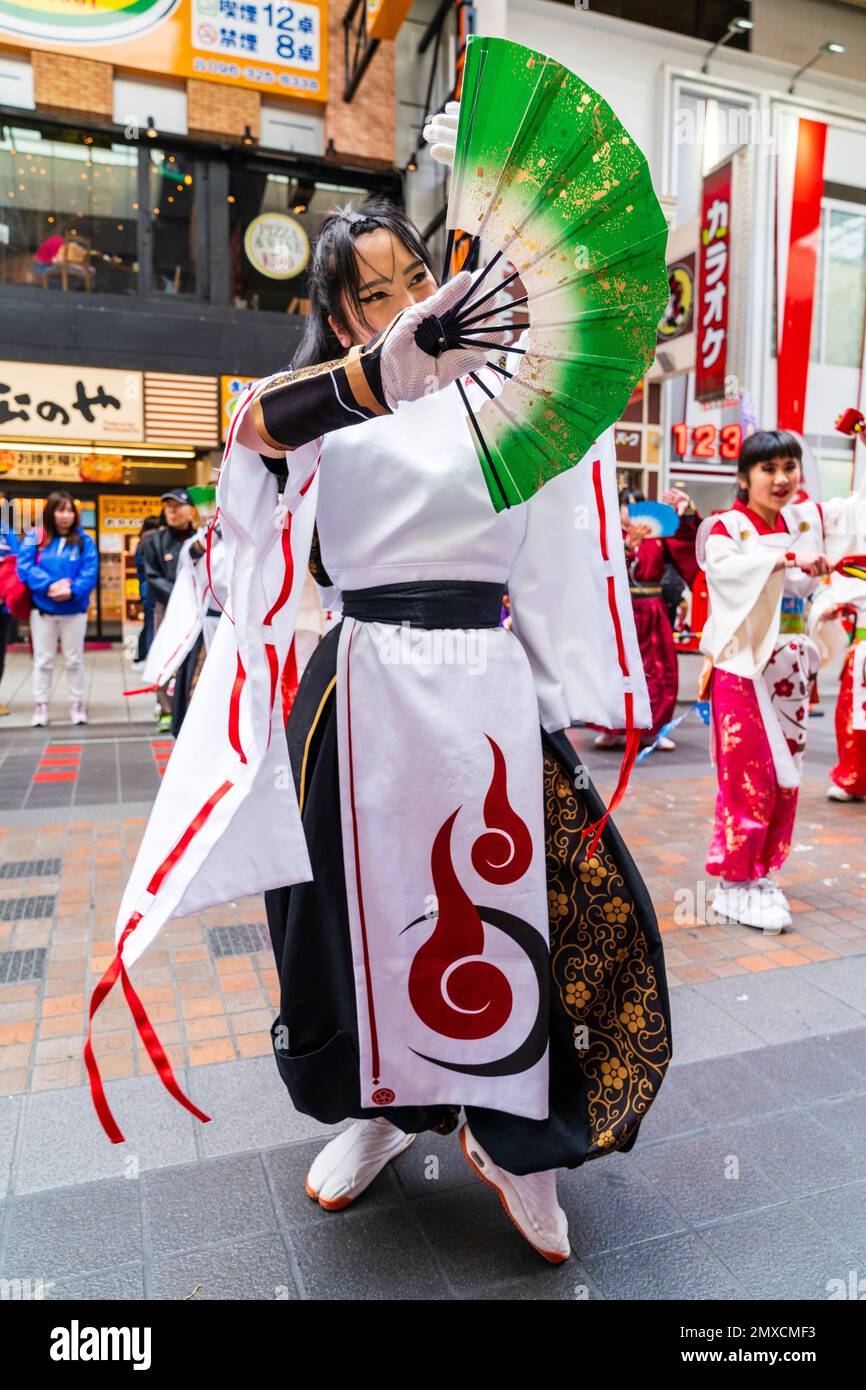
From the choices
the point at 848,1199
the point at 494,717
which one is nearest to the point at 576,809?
the point at 494,717

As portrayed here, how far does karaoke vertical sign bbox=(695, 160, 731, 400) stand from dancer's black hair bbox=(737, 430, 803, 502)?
255 inches

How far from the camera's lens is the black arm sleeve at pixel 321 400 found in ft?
3.82

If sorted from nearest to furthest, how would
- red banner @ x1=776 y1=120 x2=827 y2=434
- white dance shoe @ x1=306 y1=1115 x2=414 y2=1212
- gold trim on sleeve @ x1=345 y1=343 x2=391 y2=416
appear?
gold trim on sleeve @ x1=345 y1=343 x2=391 y2=416, white dance shoe @ x1=306 y1=1115 x2=414 y2=1212, red banner @ x1=776 y1=120 x2=827 y2=434

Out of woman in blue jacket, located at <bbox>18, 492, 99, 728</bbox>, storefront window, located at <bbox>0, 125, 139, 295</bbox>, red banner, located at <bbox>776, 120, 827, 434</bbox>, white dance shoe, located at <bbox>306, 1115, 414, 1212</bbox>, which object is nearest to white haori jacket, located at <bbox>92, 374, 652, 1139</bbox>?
white dance shoe, located at <bbox>306, 1115, 414, 1212</bbox>

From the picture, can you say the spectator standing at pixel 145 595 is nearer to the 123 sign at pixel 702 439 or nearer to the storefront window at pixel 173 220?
the storefront window at pixel 173 220

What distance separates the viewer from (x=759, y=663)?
3107 millimetres

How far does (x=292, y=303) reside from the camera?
37.9 feet

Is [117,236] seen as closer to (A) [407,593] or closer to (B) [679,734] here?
(B) [679,734]

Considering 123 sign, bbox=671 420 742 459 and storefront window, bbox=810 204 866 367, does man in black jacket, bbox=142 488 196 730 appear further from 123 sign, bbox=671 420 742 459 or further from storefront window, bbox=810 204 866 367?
storefront window, bbox=810 204 866 367

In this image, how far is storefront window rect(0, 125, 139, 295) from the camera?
1032cm

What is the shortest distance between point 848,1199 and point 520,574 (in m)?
1.33

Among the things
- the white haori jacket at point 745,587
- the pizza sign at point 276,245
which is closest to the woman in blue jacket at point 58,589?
the white haori jacket at point 745,587

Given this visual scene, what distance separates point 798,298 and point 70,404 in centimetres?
900

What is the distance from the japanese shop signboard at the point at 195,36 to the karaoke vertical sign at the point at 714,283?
194 inches
